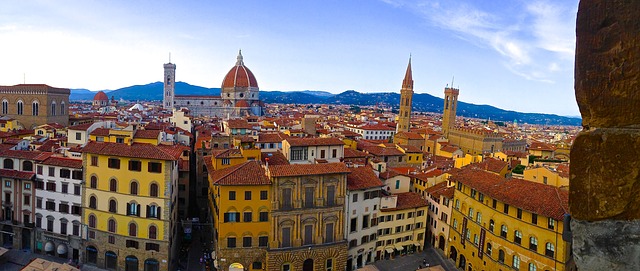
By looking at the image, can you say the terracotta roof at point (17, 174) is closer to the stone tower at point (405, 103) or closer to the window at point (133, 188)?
the window at point (133, 188)

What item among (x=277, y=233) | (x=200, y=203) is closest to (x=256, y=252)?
(x=277, y=233)

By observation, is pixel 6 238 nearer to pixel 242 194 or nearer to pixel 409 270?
pixel 242 194

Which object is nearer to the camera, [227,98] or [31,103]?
[31,103]

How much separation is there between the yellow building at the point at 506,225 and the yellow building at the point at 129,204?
75.9ft

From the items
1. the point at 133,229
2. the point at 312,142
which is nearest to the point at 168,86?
the point at 312,142

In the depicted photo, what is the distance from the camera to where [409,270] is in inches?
1303

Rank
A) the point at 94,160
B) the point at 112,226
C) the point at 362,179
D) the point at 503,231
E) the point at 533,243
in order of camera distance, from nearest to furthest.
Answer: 1. the point at 533,243
2. the point at 503,231
3. the point at 112,226
4. the point at 94,160
5. the point at 362,179

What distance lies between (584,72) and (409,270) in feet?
108

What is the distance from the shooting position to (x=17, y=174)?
108 feet

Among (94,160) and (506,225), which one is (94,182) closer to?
(94,160)

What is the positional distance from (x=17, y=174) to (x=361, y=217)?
27731 mm

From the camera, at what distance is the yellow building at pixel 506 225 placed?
26.0 meters

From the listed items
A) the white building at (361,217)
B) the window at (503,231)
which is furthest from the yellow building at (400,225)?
the window at (503,231)

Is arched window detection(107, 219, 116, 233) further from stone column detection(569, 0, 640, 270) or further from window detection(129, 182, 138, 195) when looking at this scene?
stone column detection(569, 0, 640, 270)
